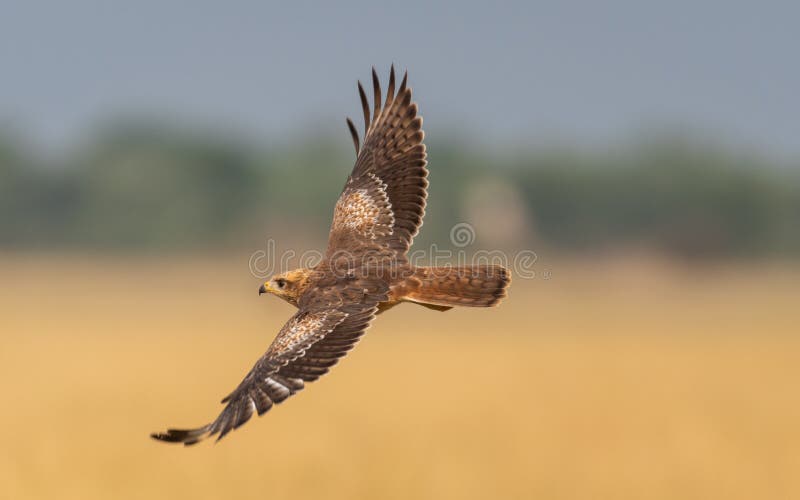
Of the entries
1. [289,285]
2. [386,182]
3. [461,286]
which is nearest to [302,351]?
[289,285]

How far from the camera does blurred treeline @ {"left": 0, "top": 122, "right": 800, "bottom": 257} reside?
72.5 metres

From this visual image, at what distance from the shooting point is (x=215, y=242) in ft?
240

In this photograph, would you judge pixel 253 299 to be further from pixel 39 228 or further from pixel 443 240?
pixel 39 228

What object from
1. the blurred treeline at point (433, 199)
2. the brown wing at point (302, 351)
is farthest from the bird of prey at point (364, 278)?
the blurred treeline at point (433, 199)

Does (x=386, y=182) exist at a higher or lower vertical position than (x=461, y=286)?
higher

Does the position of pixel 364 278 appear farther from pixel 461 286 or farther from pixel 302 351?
pixel 302 351

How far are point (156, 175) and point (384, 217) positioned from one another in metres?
73.5

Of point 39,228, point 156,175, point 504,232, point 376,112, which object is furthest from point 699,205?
point 376,112

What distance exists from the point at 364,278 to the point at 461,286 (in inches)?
38.3

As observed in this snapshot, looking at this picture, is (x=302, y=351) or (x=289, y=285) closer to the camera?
(x=302, y=351)

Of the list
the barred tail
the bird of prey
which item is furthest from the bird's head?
the barred tail

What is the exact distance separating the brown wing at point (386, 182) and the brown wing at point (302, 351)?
1.18 m

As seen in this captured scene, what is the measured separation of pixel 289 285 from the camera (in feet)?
35.6

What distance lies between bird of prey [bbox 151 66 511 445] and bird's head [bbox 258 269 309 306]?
0.03ft
